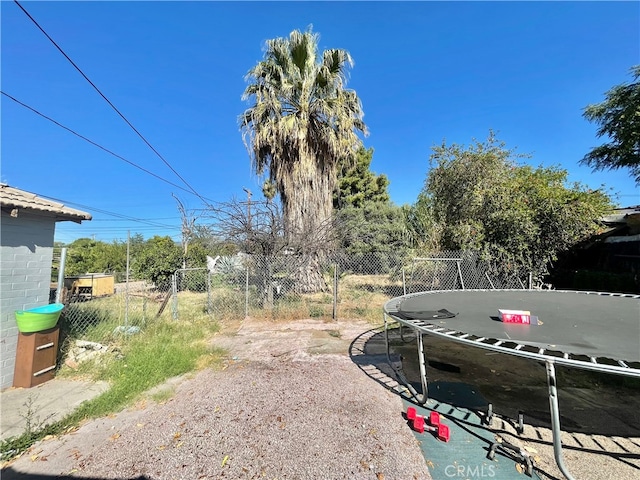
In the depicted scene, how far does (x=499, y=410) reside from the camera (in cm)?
272

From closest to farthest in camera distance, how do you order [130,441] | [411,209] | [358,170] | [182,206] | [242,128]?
[130,441] → [242,128] → [182,206] → [411,209] → [358,170]

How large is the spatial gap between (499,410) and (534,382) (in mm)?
981

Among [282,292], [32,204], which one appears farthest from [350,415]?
[282,292]

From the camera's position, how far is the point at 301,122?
26.3 feet

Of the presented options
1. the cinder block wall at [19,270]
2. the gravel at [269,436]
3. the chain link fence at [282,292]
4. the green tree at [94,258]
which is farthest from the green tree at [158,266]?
the gravel at [269,436]

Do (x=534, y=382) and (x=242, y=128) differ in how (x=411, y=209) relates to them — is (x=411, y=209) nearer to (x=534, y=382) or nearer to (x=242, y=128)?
(x=242, y=128)

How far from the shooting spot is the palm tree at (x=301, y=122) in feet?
26.0

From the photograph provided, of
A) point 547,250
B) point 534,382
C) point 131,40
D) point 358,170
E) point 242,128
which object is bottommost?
point 534,382

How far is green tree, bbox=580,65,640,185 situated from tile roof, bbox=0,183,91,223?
12.0m

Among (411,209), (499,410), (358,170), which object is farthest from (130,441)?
(358,170)

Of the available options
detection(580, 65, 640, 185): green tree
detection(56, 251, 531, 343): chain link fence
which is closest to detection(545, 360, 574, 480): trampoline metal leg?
detection(56, 251, 531, 343): chain link fence

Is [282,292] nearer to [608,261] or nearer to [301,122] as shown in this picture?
[301,122]

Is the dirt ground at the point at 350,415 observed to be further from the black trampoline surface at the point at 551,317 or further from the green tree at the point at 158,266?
the green tree at the point at 158,266

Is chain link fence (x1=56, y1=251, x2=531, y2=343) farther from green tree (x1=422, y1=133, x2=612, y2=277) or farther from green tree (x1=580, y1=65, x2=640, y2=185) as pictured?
green tree (x1=580, y1=65, x2=640, y2=185)
